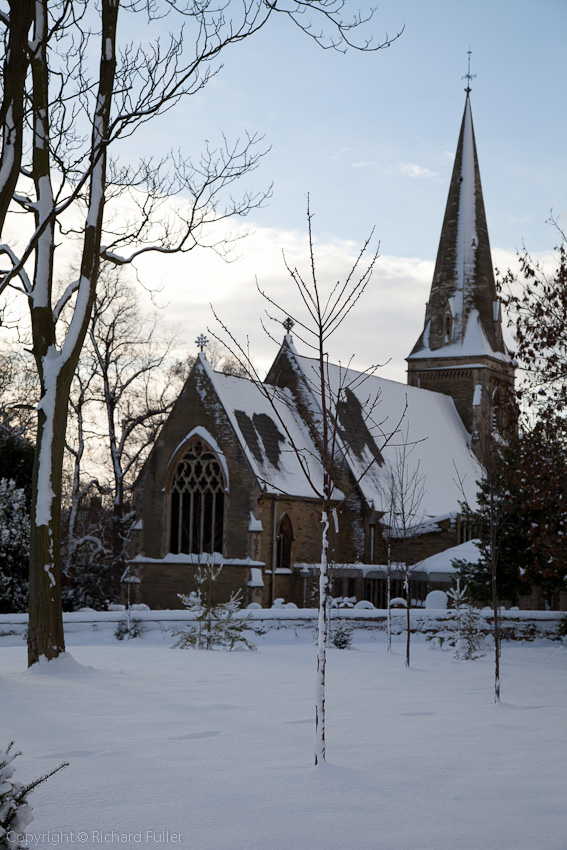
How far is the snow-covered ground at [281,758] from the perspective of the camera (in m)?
5.72

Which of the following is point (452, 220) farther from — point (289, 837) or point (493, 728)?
point (289, 837)

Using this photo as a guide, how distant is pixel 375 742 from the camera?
8.50 metres

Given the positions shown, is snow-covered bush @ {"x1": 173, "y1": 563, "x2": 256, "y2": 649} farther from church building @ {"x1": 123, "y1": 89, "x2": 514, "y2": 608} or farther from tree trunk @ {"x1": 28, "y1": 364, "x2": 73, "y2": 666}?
church building @ {"x1": 123, "y1": 89, "x2": 514, "y2": 608}

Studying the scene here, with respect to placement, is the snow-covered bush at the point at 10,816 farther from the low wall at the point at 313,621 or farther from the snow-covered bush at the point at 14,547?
the snow-covered bush at the point at 14,547

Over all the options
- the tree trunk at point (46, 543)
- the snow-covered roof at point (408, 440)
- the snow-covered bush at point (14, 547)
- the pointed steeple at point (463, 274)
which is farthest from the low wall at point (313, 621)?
the pointed steeple at point (463, 274)

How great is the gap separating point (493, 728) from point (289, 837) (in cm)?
438

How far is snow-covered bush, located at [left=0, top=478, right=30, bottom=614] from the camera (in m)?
23.1

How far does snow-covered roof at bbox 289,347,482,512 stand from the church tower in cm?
136

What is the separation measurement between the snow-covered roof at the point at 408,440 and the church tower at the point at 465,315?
53.6 inches

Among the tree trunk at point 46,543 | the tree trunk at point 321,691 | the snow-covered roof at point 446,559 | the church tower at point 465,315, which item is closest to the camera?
the tree trunk at point 321,691

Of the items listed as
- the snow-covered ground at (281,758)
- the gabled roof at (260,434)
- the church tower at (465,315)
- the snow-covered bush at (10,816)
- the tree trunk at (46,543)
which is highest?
the church tower at (465,315)

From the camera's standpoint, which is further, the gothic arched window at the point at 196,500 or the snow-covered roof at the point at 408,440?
the snow-covered roof at the point at 408,440

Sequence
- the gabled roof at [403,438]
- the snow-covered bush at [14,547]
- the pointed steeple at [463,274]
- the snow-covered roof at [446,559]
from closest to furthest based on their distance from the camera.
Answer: the snow-covered bush at [14,547]
the snow-covered roof at [446,559]
the gabled roof at [403,438]
the pointed steeple at [463,274]

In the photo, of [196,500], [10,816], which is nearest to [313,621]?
[196,500]
